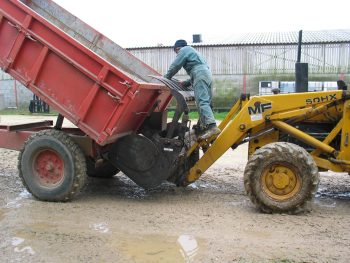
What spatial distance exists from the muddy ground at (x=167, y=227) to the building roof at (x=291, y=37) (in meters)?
15.6

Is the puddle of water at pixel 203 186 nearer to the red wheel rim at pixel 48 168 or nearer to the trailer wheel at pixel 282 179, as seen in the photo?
Result: the trailer wheel at pixel 282 179

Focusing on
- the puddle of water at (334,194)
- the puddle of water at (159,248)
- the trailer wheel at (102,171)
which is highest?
the trailer wheel at (102,171)

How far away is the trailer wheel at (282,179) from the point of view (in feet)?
18.4

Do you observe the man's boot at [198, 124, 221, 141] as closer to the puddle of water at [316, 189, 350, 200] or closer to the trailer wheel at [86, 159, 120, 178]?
the trailer wheel at [86, 159, 120, 178]

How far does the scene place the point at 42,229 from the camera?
5168 millimetres

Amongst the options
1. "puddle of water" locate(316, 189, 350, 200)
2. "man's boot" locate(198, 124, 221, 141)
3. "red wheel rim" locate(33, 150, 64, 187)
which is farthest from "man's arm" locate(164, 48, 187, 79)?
"puddle of water" locate(316, 189, 350, 200)

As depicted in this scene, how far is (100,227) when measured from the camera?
5.26m

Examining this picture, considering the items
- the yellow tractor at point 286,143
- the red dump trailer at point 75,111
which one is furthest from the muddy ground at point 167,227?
the red dump trailer at point 75,111

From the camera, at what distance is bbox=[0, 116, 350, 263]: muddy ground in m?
4.47

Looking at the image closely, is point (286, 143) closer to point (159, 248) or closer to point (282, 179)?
point (282, 179)

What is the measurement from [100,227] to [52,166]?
1443 mm

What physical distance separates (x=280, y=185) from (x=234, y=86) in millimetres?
16569

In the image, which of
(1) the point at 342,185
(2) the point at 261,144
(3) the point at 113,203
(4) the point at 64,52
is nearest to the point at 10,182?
(3) the point at 113,203

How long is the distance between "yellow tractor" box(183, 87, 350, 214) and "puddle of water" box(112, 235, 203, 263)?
4.52 ft
